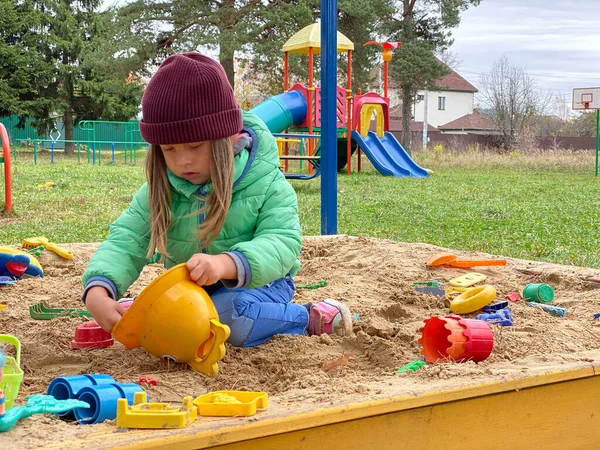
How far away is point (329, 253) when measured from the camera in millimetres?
3588

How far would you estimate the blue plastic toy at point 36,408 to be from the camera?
112cm

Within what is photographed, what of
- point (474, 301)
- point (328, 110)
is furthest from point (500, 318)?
point (328, 110)

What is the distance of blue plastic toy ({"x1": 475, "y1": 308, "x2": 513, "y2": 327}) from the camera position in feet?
7.24

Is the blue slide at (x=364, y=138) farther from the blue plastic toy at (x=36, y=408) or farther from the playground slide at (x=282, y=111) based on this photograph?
the blue plastic toy at (x=36, y=408)

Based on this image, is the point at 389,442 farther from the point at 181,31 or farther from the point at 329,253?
the point at 181,31

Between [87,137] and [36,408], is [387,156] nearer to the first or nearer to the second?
[87,137]

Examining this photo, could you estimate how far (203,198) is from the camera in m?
1.91

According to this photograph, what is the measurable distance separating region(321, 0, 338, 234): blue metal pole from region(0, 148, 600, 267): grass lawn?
3.17ft

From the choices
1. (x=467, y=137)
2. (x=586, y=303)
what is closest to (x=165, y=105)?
(x=586, y=303)

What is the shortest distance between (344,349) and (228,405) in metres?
0.77

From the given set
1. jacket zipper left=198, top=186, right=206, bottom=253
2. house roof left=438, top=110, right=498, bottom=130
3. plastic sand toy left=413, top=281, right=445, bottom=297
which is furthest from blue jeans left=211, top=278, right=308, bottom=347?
house roof left=438, top=110, right=498, bottom=130

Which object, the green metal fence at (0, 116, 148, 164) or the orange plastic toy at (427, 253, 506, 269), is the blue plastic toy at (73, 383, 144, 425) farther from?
the green metal fence at (0, 116, 148, 164)

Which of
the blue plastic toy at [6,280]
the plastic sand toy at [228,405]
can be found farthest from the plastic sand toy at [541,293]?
the blue plastic toy at [6,280]

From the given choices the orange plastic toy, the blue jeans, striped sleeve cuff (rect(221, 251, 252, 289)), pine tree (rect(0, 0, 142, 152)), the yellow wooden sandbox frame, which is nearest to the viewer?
the yellow wooden sandbox frame
